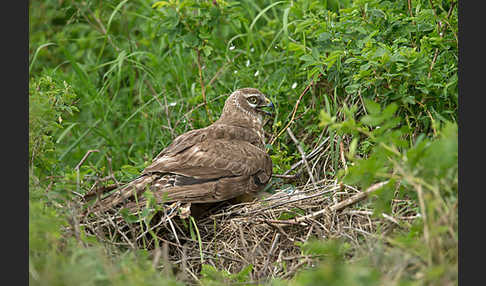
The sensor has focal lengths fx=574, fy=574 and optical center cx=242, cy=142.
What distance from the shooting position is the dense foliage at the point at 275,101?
277 centimetres

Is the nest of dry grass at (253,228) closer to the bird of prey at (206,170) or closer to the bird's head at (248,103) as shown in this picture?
the bird of prey at (206,170)

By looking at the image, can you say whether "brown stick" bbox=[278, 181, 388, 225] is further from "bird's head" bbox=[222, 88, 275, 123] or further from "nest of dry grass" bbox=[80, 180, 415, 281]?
"bird's head" bbox=[222, 88, 275, 123]

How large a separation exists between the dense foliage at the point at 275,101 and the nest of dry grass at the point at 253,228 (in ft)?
0.85

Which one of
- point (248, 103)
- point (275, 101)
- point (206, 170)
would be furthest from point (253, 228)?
point (275, 101)

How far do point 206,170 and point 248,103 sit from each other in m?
1.09

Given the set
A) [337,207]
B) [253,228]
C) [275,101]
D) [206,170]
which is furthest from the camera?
[275,101]

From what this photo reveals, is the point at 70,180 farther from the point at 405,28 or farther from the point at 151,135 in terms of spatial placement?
the point at 405,28

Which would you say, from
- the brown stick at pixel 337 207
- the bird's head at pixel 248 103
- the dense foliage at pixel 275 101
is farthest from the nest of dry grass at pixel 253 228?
Result: the bird's head at pixel 248 103

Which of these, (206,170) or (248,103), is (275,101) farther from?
(206,170)

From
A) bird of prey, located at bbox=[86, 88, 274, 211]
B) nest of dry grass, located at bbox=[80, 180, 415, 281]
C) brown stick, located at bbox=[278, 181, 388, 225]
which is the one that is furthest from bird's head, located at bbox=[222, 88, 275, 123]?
brown stick, located at bbox=[278, 181, 388, 225]

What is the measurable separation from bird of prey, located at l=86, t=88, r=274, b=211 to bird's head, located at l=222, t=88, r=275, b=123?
0.60 ft

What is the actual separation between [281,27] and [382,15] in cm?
161

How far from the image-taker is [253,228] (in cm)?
427

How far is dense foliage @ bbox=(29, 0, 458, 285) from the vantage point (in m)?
2.77
